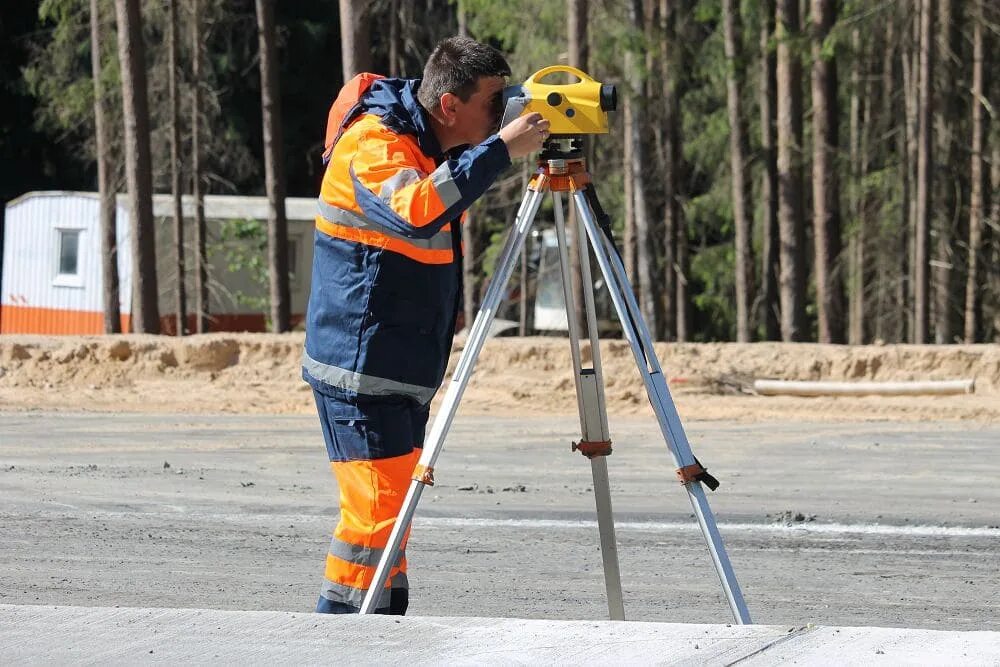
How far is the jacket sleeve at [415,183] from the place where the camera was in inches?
157

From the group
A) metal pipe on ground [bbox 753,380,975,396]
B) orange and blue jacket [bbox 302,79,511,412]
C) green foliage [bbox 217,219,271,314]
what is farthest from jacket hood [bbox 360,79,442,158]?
green foliage [bbox 217,219,271,314]

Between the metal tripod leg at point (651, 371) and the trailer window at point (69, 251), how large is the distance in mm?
26760

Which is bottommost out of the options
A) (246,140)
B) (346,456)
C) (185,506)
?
(185,506)

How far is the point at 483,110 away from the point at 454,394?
0.83 m

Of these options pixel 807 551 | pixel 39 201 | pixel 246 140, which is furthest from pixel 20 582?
pixel 246 140

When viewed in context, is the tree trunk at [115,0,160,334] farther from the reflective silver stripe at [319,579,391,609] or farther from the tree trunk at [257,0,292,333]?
the reflective silver stripe at [319,579,391,609]

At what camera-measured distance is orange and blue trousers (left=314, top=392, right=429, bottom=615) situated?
14.3 feet

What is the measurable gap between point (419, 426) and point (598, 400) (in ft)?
1.91

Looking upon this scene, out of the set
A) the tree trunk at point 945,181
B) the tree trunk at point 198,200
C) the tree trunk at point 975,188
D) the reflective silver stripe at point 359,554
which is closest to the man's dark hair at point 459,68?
the reflective silver stripe at point 359,554

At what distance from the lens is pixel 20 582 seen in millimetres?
6418

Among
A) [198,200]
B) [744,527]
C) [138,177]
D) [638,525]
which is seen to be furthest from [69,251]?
[744,527]

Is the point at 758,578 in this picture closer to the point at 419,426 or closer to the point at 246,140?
the point at 419,426

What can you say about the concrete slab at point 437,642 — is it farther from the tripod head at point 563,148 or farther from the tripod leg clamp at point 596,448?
the tripod head at point 563,148

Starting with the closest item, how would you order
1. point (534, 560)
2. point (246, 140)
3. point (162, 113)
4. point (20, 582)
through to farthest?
point (20, 582)
point (534, 560)
point (162, 113)
point (246, 140)
